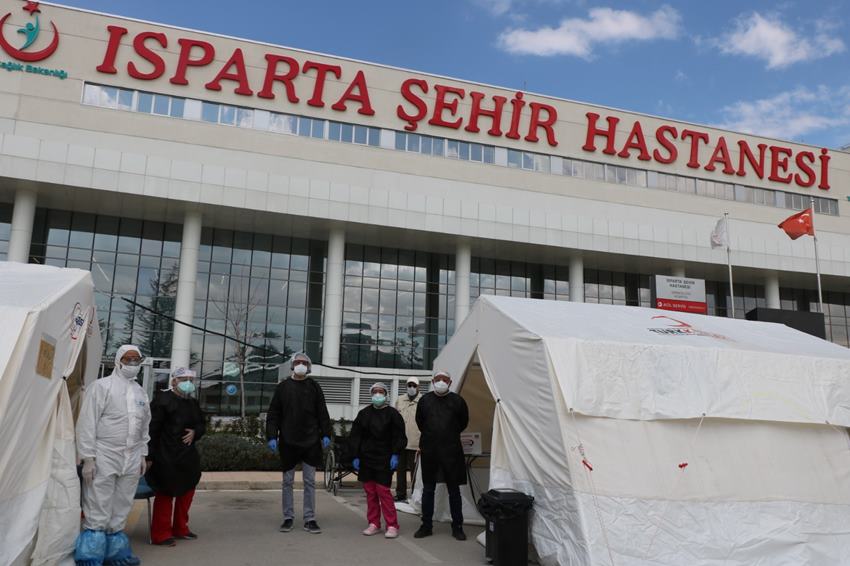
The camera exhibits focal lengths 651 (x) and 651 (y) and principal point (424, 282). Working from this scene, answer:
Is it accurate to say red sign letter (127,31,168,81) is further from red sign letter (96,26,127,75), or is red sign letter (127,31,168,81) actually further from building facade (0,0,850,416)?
red sign letter (96,26,127,75)

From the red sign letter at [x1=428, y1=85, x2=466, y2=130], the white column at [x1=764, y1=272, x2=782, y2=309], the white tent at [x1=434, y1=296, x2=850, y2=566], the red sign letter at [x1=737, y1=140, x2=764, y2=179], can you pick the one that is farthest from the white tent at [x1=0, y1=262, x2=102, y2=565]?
the red sign letter at [x1=737, y1=140, x2=764, y2=179]

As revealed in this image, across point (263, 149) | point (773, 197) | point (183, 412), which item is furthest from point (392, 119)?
point (183, 412)

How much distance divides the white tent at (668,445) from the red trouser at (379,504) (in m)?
→ 1.45

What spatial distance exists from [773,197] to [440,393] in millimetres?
31880

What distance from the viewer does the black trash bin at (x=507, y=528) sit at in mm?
6504

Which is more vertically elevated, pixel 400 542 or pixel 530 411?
pixel 530 411

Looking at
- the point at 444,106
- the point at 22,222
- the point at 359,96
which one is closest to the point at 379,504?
the point at 22,222

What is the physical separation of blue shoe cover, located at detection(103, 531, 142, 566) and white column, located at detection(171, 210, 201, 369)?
18614mm

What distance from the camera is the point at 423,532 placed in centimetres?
799

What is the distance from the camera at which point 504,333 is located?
7.91 m

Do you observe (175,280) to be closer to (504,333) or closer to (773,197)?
(504,333)

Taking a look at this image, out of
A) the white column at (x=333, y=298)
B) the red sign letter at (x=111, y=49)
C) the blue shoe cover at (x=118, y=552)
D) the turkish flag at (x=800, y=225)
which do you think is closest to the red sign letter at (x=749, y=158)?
the turkish flag at (x=800, y=225)

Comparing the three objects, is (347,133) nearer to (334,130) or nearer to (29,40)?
A: (334,130)

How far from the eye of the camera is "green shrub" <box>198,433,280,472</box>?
549 inches
